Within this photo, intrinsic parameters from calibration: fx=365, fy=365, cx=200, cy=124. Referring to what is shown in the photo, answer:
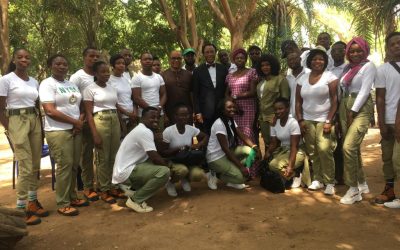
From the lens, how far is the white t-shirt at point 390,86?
4.31 meters

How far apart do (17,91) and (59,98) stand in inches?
18.8

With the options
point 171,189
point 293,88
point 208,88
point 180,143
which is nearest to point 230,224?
point 171,189

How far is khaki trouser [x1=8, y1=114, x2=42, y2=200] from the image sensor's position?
14.5 ft

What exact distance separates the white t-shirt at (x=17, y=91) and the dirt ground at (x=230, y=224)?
4.91 ft

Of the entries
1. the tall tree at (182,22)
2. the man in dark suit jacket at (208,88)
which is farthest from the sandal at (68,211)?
the tall tree at (182,22)

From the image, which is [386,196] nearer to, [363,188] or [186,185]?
[363,188]

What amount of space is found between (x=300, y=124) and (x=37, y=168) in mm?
3689

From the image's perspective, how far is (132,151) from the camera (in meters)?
4.90

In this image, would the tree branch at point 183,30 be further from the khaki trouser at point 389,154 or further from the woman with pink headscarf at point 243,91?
the khaki trouser at point 389,154

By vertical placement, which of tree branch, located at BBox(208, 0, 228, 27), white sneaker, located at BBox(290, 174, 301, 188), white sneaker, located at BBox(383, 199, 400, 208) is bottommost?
white sneaker, located at BBox(383, 199, 400, 208)

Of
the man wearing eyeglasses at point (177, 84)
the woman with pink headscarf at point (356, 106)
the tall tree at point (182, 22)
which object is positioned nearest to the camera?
the woman with pink headscarf at point (356, 106)

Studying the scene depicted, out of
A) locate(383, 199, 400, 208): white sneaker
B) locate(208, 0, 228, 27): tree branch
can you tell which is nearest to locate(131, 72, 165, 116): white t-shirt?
locate(383, 199, 400, 208): white sneaker

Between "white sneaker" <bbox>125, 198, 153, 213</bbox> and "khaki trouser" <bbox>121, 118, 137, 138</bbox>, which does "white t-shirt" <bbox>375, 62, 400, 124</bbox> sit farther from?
"khaki trouser" <bbox>121, 118, 137, 138</bbox>

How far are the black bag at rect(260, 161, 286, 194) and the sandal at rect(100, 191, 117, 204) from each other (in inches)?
87.1
